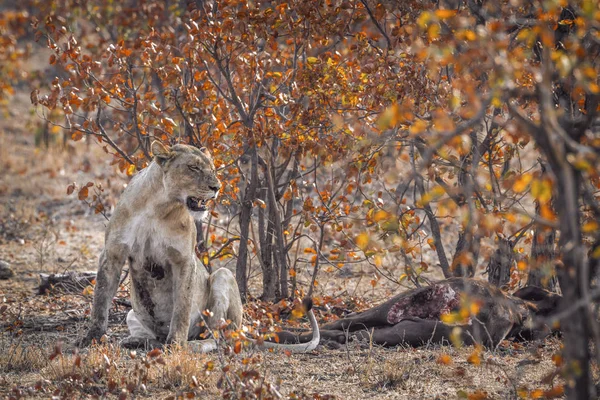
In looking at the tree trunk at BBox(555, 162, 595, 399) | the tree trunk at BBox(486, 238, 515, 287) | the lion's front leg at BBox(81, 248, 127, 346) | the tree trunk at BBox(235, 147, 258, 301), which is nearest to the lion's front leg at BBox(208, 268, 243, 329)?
the lion's front leg at BBox(81, 248, 127, 346)

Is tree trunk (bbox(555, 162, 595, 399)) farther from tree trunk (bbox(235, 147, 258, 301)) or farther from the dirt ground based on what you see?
tree trunk (bbox(235, 147, 258, 301))

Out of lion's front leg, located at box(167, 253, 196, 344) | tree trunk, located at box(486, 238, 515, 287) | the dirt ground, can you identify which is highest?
tree trunk, located at box(486, 238, 515, 287)

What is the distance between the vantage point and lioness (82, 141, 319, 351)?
5953mm

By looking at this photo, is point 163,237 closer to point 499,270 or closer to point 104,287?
point 104,287

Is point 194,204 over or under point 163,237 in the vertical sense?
over

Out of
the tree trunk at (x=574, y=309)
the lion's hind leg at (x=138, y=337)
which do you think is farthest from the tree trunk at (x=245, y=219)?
the tree trunk at (x=574, y=309)

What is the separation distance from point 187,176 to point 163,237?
49 centimetres

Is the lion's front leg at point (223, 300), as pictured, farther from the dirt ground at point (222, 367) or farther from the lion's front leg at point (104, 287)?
the lion's front leg at point (104, 287)

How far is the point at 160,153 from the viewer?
235 inches

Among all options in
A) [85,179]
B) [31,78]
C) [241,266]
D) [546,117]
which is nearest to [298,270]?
[241,266]

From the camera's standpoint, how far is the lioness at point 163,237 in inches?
234

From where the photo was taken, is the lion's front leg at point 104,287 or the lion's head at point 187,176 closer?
the lion's head at point 187,176

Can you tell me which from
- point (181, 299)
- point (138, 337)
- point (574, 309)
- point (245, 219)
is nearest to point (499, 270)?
point (245, 219)

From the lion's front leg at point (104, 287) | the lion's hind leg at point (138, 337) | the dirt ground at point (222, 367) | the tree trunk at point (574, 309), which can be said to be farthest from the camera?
the lion's hind leg at point (138, 337)
